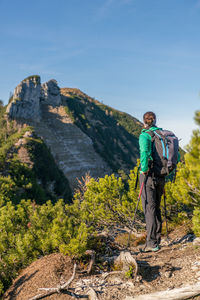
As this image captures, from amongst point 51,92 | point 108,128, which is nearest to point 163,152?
point 51,92

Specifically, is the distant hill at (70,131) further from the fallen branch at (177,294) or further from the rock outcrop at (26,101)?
the fallen branch at (177,294)

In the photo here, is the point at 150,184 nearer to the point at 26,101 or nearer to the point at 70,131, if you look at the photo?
the point at 26,101

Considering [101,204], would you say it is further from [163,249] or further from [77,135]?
[77,135]

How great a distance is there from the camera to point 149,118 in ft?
13.2

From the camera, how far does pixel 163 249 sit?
4195 mm

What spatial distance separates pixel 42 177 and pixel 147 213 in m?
34.5

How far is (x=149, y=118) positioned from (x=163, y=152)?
2.15ft

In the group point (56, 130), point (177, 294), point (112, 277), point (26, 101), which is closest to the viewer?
point (177, 294)

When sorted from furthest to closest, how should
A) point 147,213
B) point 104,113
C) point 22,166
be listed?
point 104,113
point 22,166
point 147,213

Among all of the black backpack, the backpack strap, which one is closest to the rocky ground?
the black backpack

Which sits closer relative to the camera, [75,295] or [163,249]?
[75,295]

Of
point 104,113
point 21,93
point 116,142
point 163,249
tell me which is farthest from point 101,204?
point 104,113

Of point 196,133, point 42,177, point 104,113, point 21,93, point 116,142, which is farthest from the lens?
point 104,113

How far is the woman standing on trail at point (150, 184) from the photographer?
3717mm
